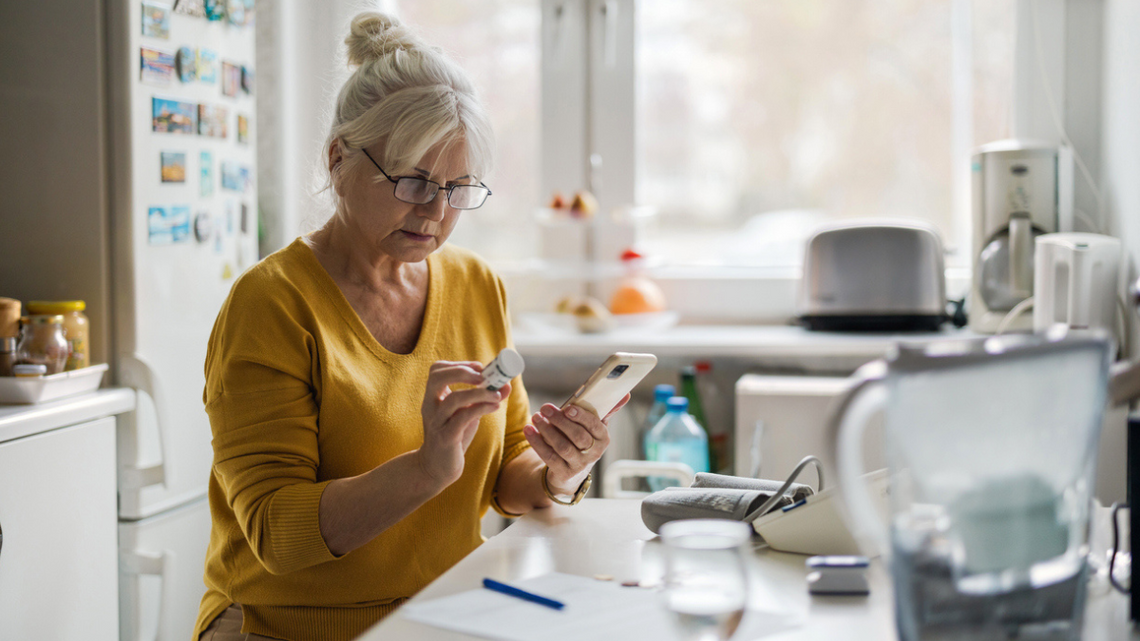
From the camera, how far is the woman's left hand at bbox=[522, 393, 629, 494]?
3.65 ft

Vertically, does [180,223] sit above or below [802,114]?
below

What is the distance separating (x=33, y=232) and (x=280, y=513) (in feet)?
3.12

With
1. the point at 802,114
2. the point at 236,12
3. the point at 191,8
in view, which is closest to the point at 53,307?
the point at 191,8

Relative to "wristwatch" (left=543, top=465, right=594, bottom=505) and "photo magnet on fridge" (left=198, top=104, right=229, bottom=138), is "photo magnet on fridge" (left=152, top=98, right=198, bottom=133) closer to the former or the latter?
"photo magnet on fridge" (left=198, top=104, right=229, bottom=138)

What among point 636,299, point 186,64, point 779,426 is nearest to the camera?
point 186,64

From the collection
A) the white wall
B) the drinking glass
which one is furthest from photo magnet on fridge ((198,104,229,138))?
the white wall

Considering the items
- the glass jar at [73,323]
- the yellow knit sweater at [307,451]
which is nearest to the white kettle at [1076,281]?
A: the yellow knit sweater at [307,451]

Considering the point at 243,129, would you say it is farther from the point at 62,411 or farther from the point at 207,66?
the point at 62,411

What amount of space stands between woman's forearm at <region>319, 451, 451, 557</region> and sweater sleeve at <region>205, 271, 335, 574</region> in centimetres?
1

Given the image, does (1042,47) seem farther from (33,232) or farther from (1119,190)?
(33,232)

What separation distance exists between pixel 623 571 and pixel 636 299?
139cm

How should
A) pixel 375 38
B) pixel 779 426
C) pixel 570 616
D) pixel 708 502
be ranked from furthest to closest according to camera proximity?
pixel 779 426
pixel 375 38
pixel 708 502
pixel 570 616

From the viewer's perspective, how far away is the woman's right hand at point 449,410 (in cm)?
96

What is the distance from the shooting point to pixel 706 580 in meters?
0.59
